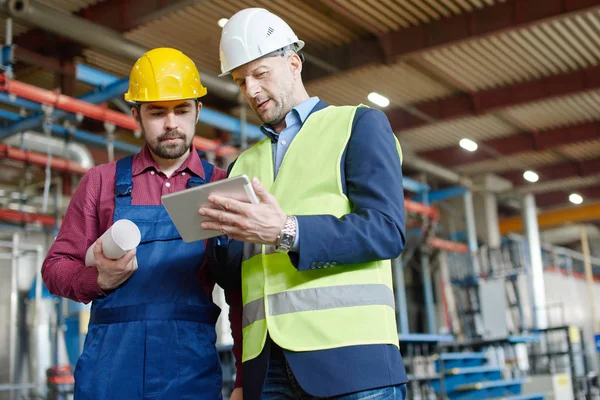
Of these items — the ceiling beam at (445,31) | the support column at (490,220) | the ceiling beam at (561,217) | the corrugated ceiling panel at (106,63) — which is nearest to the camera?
the ceiling beam at (445,31)

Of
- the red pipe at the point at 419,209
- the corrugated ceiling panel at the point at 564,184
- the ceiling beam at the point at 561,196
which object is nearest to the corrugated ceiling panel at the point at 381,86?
the red pipe at the point at 419,209

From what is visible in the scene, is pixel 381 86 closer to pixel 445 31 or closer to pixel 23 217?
pixel 445 31

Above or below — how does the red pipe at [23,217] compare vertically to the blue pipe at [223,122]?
below

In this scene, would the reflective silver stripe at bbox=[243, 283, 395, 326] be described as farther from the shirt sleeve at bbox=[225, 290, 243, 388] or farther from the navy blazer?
the shirt sleeve at bbox=[225, 290, 243, 388]

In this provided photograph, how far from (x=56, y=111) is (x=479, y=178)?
11248 millimetres

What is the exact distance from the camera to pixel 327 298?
5.47 ft

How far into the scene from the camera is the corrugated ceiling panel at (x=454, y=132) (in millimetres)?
13773

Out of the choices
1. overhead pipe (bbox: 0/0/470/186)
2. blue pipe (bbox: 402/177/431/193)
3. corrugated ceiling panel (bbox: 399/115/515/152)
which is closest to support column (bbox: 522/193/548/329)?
corrugated ceiling panel (bbox: 399/115/515/152)

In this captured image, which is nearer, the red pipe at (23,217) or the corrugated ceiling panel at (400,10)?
the corrugated ceiling panel at (400,10)

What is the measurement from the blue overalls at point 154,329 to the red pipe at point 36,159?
7.16m

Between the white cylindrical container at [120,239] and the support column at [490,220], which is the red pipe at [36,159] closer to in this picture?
the white cylindrical container at [120,239]

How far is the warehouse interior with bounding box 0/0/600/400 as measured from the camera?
337 inches

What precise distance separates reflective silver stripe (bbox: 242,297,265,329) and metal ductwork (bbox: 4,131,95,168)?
7.68m

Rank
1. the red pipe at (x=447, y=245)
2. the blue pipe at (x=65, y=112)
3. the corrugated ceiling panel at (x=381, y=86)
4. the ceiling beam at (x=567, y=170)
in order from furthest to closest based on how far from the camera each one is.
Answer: the ceiling beam at (x=567, y=170) → the red pipe at (x=447, y=245) → the corrugated ceiling panel at (x=381, y=86) → the blue pipe at (x=65, y=112)
